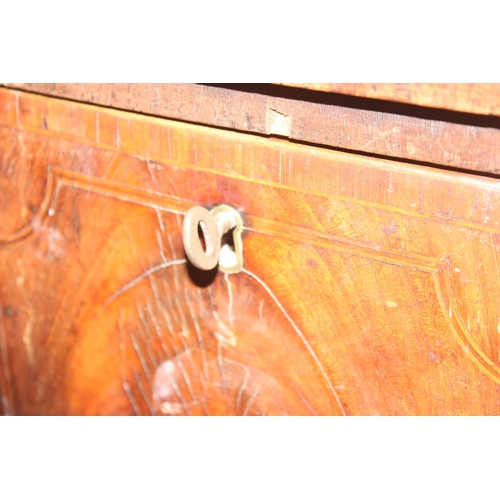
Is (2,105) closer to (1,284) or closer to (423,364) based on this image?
(1,284)

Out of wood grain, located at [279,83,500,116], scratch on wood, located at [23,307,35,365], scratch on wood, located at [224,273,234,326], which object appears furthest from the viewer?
scratch on wood, located at [23,307,35,365]

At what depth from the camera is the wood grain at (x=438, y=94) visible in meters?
0.40

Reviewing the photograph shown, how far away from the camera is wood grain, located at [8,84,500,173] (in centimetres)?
43

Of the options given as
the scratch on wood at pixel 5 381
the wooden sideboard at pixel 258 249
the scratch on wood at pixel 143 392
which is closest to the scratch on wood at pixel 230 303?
the wooden sideboard at pixel 258 249

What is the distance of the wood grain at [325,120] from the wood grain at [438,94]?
18 millimetres

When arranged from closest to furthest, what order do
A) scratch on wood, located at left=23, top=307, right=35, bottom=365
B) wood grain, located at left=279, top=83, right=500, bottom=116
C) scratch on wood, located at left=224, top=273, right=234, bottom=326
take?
wood grain, located at left=279, top=83, right=500, bottom=116
scratch on wood, located at left=224, top=273, right=234, bottom=326
scratch on wood, located at left=23, top=307, right=35, bottom=365

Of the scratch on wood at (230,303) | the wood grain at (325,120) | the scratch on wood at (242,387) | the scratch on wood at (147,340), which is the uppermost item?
the wood grain at (325,120)

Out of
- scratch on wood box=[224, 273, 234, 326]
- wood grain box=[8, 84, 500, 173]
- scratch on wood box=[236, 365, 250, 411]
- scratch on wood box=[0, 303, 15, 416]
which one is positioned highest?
wood grain box=[8, 84, 500, 173]

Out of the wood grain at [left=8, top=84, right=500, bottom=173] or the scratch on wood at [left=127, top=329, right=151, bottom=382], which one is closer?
the wood grain at [left=8, top=84, right=500, bottom=173]

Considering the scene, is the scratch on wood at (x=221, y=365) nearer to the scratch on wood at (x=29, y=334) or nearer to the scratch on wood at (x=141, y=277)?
the scratch on wood at (x=141, y=277)

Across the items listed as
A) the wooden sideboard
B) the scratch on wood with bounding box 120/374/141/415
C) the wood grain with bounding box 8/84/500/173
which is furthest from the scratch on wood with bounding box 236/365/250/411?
the wood grain with bounding box 8/84/500/173

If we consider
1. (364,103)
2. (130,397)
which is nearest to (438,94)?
(364,103)

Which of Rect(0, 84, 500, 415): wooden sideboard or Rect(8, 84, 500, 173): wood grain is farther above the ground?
Rect(8, 84, 500, 173): wood grain

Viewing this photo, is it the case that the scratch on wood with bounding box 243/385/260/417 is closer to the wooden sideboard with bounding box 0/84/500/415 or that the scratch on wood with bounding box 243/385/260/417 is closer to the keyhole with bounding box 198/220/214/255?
the wooden sideboard with bounding box 0/84/500/415
